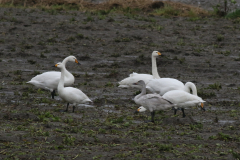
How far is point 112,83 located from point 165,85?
8.01ft

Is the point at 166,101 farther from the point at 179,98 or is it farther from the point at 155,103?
the point at 179,98

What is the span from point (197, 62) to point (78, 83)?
4.85m

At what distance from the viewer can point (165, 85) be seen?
1185 centimetres

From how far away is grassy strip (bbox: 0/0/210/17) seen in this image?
25672 mm

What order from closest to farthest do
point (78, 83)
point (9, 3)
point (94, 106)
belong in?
point (94, 106), point (78, 83), point (9, 3)

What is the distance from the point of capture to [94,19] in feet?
74.8

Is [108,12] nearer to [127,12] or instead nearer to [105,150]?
[127,12]

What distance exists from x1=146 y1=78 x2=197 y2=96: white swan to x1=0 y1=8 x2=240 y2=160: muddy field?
1.99 ft

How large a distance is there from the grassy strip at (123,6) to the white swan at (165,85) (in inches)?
531

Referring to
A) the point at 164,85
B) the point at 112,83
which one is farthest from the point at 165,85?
the point at 112,83

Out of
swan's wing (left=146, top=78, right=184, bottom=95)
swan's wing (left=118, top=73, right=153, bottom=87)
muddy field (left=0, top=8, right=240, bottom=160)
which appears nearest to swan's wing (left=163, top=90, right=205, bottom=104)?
muddy field (left=0, top=8, right=240, bottom=160)

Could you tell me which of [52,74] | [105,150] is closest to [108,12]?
[52,74]

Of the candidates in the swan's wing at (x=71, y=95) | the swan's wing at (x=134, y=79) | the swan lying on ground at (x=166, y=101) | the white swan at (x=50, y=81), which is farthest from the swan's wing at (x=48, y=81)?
the swan lying on ground at (x=166, y=101)

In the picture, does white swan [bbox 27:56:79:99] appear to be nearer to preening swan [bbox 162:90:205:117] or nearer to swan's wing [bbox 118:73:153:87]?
swan's wing [bbox 118:73:153:87]
